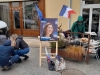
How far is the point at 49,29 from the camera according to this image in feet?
15.2

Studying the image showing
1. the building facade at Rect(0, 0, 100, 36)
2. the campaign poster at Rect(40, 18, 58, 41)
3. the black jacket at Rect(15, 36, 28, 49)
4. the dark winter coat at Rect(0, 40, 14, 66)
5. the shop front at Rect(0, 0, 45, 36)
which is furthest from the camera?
the shop front at Rect(0, 0, 45, 36)

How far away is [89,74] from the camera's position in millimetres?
4230

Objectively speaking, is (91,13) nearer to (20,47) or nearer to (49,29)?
(49,29)

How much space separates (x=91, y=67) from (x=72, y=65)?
0.62 metres

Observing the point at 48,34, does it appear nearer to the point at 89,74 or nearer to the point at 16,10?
the point at 89,74

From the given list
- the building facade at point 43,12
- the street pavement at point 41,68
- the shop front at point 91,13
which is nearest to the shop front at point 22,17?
the building facade at point 43,12

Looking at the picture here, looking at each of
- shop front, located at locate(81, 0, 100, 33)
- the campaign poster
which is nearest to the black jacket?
the campaign poster

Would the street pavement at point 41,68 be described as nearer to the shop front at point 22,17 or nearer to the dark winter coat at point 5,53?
the dark winter coat at point 5,53

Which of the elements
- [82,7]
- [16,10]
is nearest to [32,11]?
[16,10]

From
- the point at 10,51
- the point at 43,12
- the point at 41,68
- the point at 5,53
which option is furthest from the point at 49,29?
the point at 43,12

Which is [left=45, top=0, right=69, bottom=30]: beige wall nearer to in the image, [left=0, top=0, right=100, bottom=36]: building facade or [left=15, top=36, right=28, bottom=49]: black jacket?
[left=0, top=0, right=100, bottom=36]: building facade

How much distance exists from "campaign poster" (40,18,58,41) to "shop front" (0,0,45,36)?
520cm

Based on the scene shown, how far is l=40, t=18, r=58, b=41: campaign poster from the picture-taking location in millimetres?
4625

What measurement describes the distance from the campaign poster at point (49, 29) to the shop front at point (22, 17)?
5195mm
